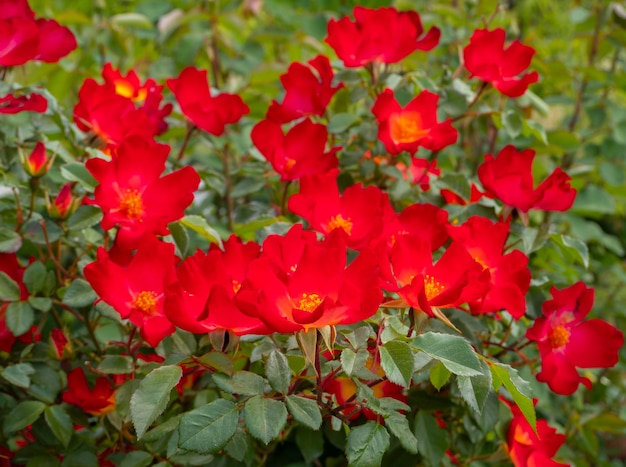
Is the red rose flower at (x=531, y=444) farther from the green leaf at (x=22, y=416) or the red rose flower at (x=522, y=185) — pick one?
the green leaf at (x=22, y=416)

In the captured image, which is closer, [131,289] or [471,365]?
[471,365]

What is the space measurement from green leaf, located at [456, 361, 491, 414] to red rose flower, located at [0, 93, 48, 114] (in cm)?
57

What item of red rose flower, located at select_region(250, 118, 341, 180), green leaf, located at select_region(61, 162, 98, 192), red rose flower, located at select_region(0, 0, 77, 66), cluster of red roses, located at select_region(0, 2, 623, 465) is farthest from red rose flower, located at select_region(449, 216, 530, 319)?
red rose flower, located at select_region(0, 0, 77, 66)

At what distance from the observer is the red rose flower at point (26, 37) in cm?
95

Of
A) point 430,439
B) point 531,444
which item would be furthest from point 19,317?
point 531,444

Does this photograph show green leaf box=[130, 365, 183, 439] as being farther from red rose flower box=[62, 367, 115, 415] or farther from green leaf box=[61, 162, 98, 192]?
green leaf box=[61, 162, 98, 192]

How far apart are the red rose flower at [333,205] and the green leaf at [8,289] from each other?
343 millimetres

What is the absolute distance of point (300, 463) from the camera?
98 cm

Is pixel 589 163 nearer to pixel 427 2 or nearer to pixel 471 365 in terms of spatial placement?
pixel 427 2

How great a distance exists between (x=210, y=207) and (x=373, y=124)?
1.44 feet

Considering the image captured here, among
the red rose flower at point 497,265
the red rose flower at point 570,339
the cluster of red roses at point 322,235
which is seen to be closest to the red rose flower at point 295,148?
the cluster of red roses at point 322,235

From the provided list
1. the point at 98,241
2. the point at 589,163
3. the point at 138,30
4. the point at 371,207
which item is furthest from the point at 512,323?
the point at 138,30

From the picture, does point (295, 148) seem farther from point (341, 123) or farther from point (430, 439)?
point (430, 439)

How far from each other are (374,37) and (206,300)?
51cm
